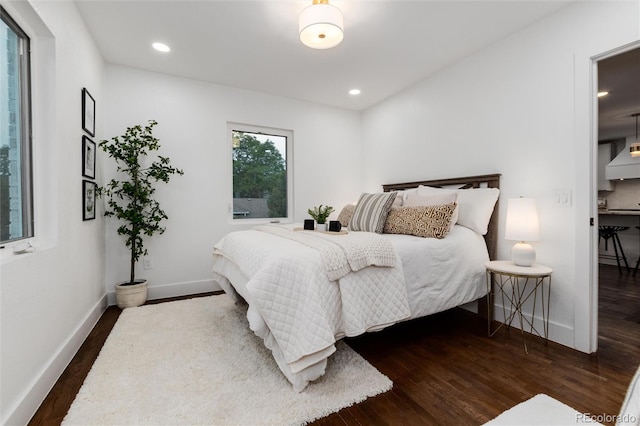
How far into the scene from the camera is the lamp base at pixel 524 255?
225cm

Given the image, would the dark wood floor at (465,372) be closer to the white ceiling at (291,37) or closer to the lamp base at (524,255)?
the lamp base at (524,255)

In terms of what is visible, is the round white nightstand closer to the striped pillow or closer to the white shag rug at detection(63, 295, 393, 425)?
the striped pillow

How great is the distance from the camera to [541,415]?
1.46m

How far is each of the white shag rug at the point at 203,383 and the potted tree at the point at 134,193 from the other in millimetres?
674

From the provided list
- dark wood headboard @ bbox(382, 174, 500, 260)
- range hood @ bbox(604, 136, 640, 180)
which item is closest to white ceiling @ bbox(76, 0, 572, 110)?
dark wood headboard @ bbox(382, 174, 500, 260)

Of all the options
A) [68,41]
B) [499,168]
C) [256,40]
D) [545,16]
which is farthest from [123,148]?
[545,16]

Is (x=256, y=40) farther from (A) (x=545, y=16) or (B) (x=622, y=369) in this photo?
(B) (x=622, y=369)

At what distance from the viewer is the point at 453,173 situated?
3176 mm

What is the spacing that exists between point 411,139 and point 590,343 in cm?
259

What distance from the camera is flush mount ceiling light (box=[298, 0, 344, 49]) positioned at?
2.00 m

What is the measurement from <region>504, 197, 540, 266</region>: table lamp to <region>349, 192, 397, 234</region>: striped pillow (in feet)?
3.40

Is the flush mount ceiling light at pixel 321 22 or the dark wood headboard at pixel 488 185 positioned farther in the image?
the dark wood headboard at pixel 488 185

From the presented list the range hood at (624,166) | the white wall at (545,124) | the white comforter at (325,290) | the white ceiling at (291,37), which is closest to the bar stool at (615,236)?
the range hood at (624,166)

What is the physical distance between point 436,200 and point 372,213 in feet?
2.00
